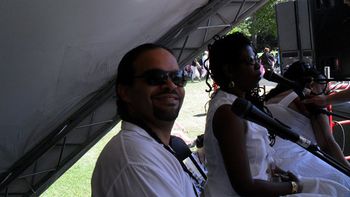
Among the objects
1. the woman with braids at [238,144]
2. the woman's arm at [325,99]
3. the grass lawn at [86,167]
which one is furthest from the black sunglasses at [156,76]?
the grass lawn at [86,167]

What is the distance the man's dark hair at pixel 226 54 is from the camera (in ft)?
7.36

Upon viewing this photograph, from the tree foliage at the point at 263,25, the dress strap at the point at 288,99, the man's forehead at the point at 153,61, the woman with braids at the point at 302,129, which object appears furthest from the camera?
the tree foliage at the point at 263,25

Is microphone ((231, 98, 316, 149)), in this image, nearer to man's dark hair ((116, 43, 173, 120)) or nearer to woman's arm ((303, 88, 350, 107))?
man's dark hair ((116, 43, 173, 120))

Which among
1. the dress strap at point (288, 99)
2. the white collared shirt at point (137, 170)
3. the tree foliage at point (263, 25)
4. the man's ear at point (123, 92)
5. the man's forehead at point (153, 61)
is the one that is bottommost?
the tree foliage at point (263, 25)

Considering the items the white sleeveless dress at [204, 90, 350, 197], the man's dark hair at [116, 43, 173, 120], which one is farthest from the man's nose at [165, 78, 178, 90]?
the white sleeveless dress at [204, 90, 350, 197]

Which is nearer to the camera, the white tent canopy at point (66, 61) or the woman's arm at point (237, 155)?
the woman's arm at point (237, 155)

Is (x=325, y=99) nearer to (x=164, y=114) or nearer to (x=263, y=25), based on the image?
(x=164, y=114)

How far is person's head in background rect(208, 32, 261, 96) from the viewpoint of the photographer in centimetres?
222

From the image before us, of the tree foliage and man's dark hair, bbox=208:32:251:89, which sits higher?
man's dark hair, bbox=208:32:251:89

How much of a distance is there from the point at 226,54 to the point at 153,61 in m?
0.89

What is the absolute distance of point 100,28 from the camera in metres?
2.74

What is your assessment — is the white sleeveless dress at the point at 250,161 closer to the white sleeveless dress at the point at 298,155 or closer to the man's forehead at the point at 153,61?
the white sleeveless dress at the point at 298,155

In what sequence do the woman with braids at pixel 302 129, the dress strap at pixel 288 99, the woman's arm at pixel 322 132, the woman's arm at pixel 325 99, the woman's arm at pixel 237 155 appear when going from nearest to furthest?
the woman's arm at pixel 237 155 < the woman's arm at pixel 325 99 < the woman with braids at pixel 302 129 < the woman's arm at pixel 322 132 < the dress strap at pixel 288 99

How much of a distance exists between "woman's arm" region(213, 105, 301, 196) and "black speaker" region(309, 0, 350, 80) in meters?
3.21
